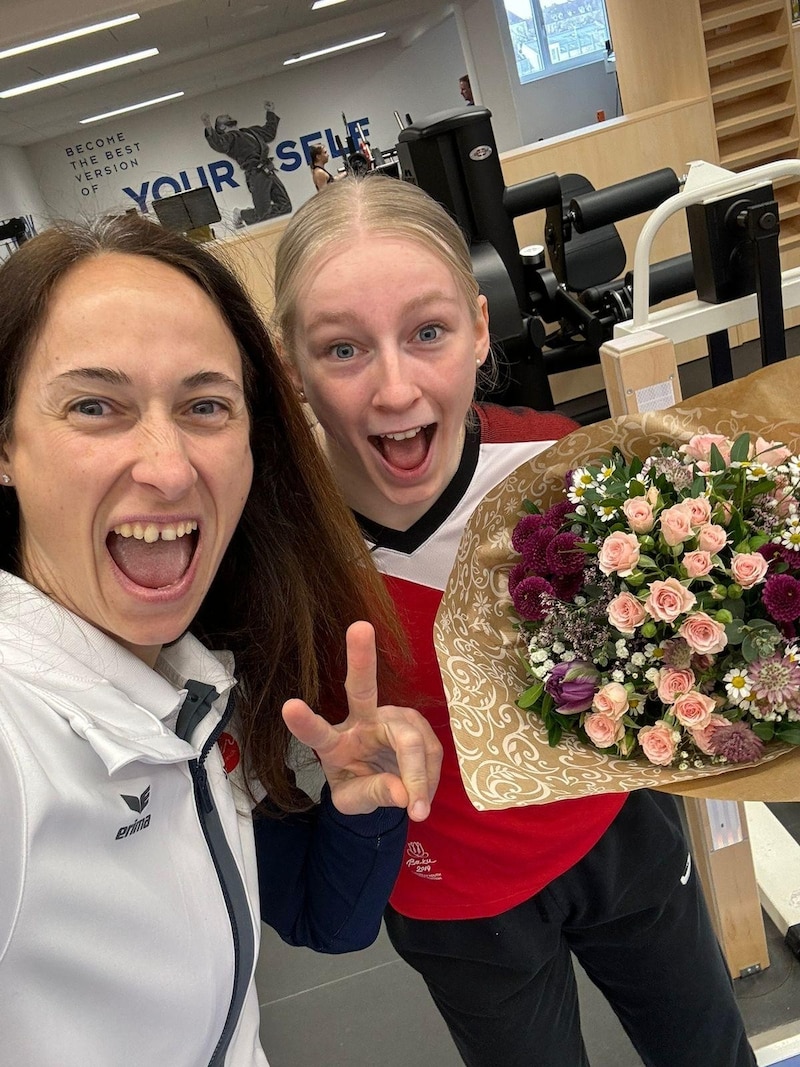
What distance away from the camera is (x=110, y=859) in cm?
82

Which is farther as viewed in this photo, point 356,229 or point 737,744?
point 356,229

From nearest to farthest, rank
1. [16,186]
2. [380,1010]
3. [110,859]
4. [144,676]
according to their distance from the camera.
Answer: [110,859], [144,676], [380,1010], [16,186]

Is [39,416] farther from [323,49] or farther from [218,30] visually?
[323,49]

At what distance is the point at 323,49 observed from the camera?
34.4ft

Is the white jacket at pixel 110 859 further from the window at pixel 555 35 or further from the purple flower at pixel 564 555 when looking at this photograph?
the window at pixel 555 35

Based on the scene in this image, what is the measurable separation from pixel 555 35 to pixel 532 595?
12393mm

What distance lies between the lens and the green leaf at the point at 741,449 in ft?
3.26

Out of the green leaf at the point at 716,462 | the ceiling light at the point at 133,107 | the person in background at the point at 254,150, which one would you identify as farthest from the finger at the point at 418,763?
the ceiling light at the point at 133,107

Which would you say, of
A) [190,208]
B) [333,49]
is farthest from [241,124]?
[190,208]

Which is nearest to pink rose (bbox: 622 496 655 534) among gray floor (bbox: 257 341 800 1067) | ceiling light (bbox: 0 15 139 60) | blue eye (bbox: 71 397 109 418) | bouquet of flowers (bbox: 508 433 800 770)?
bouquet of flowers (bbox: 508 433 800 770)

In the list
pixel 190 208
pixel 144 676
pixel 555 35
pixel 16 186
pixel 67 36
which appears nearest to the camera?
pixel 144 676

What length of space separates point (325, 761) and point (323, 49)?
11.3m

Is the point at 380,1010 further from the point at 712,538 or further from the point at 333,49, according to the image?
the point at 333,49

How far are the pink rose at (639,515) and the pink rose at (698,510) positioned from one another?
0.04 meters
